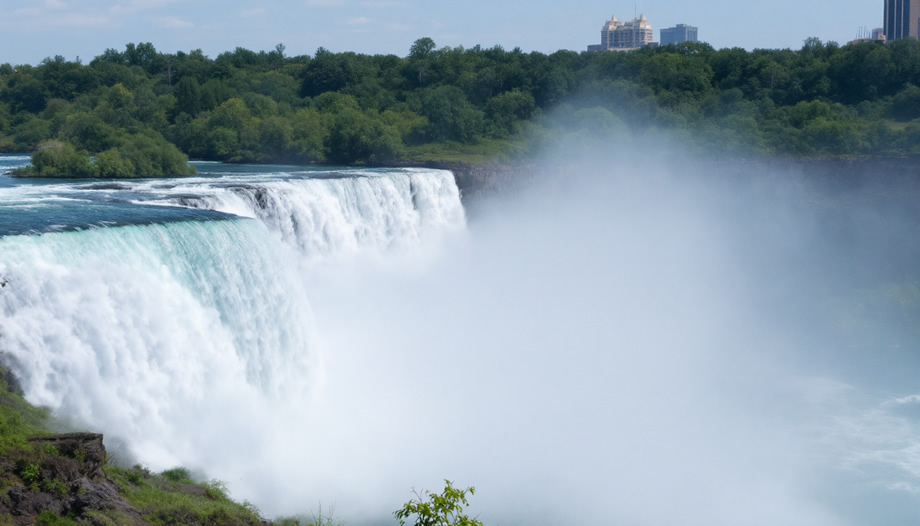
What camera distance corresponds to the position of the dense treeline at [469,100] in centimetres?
4881

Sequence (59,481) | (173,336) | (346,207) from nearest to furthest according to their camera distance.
Answer: 1. (59,481)
2. (173,336)
3. (346,207)

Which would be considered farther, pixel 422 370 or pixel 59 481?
pixel 422 370

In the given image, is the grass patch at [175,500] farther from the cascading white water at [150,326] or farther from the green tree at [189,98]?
the green tree at [189,98]

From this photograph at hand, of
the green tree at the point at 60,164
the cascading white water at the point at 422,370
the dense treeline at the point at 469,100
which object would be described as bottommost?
the cascading white water at the point at 422,370

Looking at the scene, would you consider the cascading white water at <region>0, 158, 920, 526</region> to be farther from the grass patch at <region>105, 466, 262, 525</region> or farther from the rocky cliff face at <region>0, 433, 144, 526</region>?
the rocky cliff face at <region>0, 433, 144, 526</region>

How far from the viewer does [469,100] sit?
6725 centimetres

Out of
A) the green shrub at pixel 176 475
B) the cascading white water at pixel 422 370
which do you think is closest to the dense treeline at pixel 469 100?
the cascading white water at pixel 422 370

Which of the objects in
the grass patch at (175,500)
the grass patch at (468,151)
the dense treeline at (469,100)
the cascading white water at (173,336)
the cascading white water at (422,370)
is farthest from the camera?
the grass patch at (468,151)

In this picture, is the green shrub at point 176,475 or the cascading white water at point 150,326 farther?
the cascading white water at point 150,326

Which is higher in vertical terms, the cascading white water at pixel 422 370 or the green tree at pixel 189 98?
the green tree at pixel 189 98

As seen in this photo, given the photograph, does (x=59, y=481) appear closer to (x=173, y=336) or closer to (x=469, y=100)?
(x=173, y=336)

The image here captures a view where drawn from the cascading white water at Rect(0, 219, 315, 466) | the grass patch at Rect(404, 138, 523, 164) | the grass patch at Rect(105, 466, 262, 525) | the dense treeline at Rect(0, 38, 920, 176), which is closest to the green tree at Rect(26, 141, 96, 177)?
the dense treeline at Rect(0, 38, 920, 176)

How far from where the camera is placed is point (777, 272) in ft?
149

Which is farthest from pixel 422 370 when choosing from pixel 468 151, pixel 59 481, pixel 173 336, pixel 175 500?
pixel 468 151
